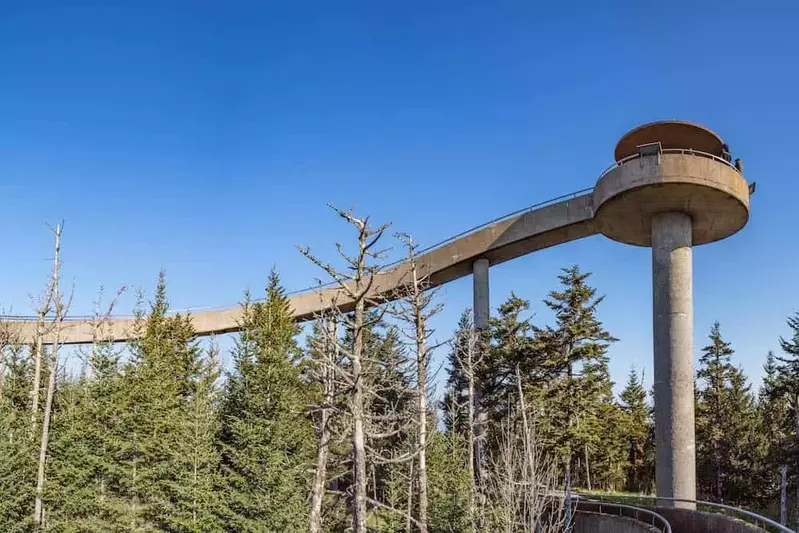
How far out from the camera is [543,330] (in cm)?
2930

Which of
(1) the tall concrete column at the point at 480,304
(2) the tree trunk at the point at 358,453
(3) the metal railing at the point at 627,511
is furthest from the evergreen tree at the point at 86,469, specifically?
(3) the metal railing at the point at 627,511

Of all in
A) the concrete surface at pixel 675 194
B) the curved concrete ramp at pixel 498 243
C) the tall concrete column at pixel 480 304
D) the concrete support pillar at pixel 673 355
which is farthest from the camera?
the tall concrete column at pixel 480 304

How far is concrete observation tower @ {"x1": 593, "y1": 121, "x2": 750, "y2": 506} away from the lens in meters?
20.9

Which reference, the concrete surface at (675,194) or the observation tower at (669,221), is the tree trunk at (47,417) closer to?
the observation tower at (669,221)

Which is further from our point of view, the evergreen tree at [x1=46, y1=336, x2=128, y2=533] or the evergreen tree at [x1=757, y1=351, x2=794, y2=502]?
the evergreen tree at [x1=757, y1=351, x2=794, y2=502]

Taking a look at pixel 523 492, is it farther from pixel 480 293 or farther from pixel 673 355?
pixel 480 293

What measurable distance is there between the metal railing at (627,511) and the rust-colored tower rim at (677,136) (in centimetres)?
1268

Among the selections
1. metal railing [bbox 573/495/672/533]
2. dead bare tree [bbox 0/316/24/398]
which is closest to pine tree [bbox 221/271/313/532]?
metal railing [bbox 573/495/672/533]

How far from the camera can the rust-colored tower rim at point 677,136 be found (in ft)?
73.9

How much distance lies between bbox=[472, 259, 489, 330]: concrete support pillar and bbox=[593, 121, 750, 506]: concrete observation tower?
6.46 meters

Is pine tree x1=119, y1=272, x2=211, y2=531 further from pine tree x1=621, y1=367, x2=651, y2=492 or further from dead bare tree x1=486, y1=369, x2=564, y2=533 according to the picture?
pine tree x1=621, y1=367, x2=651, y2=492

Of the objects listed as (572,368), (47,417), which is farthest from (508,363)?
(47,417)

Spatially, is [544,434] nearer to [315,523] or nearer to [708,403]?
[315,523]

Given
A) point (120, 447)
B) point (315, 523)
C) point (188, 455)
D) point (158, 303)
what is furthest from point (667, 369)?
point (158, 303)
